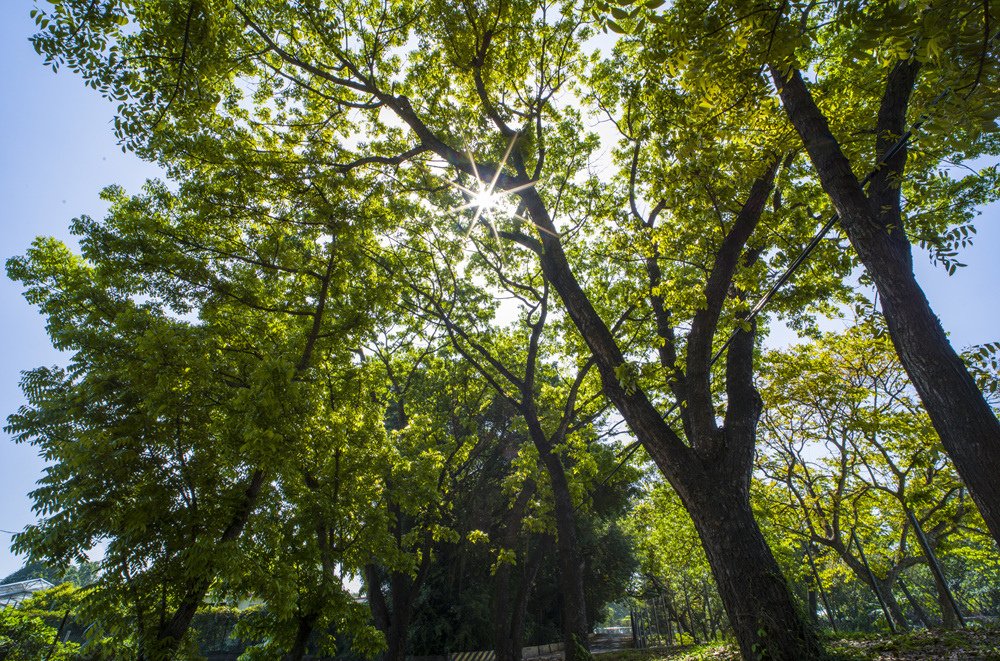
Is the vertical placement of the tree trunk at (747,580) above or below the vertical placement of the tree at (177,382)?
below

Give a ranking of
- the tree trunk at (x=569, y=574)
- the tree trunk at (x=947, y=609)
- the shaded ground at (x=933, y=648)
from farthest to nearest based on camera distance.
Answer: the tree trunk at (x=947, y=609), the tree trunk at (x=569, y=574), the shaded ground at (x=933, y=648)

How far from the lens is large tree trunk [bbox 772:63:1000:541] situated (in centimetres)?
264

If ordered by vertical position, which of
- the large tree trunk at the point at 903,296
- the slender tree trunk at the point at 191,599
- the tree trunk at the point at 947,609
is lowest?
the tree trunk at the point at 947,609

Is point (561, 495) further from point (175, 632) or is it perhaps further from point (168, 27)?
point (168, 27)

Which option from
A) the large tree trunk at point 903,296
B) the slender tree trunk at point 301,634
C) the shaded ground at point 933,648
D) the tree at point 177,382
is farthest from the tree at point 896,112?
the slender tree trunk at point 301,634

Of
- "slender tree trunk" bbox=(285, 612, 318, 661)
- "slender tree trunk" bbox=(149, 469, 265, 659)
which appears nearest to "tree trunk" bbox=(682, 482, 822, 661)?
"slender tree trunk" bbox=(149, 469, 265, 659)

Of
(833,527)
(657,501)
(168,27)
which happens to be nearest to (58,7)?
(168,27)

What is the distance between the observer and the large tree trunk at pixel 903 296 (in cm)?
264

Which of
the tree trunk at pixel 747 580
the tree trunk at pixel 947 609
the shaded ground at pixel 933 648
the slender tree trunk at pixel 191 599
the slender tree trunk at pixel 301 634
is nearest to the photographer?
the tree trunk at pixel 747 580

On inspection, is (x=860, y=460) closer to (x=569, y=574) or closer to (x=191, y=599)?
(x=569, y=574)

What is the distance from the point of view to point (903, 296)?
10.1 ft

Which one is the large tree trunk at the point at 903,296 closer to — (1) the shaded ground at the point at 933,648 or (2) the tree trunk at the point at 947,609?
(1) the shaded ground at the point at 933,648

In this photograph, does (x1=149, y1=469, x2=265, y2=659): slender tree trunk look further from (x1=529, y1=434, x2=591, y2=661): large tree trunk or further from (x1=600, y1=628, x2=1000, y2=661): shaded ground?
(x1=600, y1=628, x2=1000, y2=661): shaded ground

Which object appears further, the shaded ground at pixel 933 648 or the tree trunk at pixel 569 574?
the tree trunk at pixel 569 574
